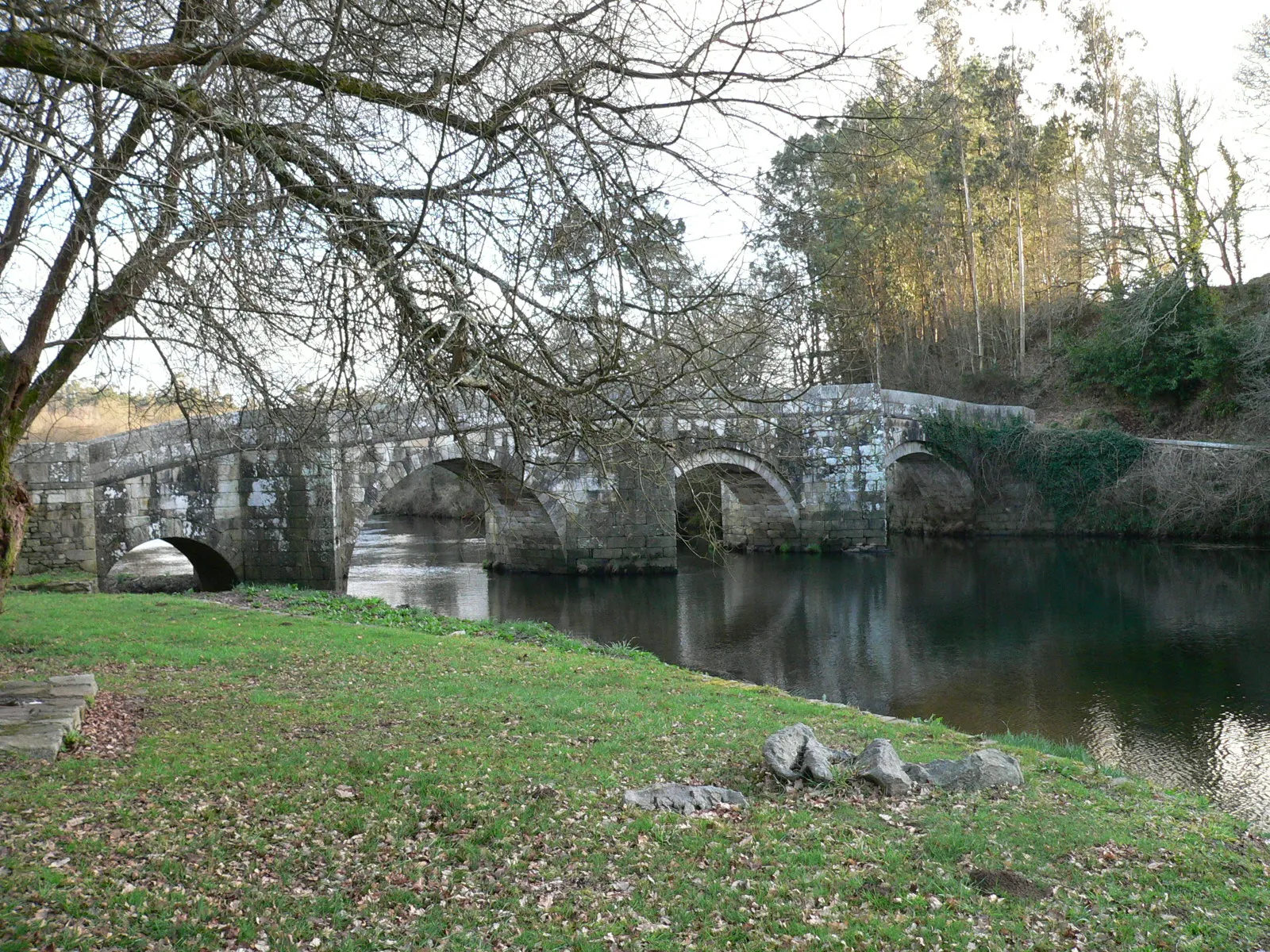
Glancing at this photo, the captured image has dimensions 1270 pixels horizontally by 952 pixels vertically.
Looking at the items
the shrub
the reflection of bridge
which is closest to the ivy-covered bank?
the shrub

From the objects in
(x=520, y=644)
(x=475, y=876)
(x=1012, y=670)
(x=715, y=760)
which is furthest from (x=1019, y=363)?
(x=475, y=876)

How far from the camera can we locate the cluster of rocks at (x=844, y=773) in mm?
4480

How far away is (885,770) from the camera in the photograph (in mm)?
4699

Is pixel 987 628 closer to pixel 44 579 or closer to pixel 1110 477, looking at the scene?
pixel 1110 477

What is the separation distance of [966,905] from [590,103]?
3.37 m

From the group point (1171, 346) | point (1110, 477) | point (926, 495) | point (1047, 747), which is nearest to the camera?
point (1047, 747)

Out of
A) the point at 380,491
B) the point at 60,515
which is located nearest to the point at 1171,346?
the point at 380,491

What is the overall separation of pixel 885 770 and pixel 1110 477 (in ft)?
67.1

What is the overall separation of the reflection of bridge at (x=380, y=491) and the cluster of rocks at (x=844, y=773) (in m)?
1.34

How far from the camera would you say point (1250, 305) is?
2295 centimetres

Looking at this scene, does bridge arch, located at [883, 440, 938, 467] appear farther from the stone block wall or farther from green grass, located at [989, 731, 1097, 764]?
the stone block wall

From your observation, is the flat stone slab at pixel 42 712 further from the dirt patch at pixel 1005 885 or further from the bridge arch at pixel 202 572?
the bridge arch at pixel 202 572

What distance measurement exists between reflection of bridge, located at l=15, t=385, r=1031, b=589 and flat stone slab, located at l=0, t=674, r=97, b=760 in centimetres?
174

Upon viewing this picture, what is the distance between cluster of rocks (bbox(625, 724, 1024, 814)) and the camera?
14.7 ft
